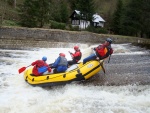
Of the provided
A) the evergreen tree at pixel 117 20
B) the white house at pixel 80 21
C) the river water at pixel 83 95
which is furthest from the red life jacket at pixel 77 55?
the evergreen tree at pixel 117 20

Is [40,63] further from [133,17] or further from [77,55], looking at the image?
[133,17]

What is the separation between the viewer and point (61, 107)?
816 cm

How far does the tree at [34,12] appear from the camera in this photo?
28.2 m

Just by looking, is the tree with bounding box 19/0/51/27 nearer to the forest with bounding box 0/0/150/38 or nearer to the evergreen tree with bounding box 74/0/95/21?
the forest with bounding box 0/0/150/38

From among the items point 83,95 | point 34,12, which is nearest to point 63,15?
point 34,12

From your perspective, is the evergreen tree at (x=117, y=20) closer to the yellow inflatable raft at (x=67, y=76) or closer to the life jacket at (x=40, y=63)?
the yellow inflatable raft at (x=67, y=76)

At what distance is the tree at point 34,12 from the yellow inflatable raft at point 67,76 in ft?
61.3

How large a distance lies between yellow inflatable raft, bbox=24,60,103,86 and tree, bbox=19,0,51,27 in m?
18.7

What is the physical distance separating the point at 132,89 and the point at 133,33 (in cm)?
2896

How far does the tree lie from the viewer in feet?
92.4

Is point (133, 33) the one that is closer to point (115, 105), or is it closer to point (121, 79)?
point (121, 79)

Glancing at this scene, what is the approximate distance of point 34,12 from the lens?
28.3 m

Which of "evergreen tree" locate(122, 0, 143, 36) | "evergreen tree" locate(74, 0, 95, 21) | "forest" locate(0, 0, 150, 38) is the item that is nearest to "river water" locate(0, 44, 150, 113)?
"forest" locate(0, 0, 150, 38)

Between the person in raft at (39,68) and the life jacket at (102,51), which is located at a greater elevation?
the life jacket at (102,51)
